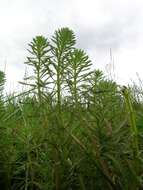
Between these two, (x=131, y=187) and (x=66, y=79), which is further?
(x=66, y=79)

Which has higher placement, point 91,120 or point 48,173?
point 91,120

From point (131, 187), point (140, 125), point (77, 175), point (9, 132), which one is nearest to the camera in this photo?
point (131, 187)

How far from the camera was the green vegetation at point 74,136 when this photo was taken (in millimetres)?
1472

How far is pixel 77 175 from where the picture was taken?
1554mm

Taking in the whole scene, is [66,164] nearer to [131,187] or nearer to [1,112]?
[131,187]

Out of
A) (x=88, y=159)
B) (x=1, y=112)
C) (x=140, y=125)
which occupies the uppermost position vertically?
(x=1, y=112)

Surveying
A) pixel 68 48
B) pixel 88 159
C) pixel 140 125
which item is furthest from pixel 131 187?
pixel 68 48

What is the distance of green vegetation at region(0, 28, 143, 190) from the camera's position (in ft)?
4.83

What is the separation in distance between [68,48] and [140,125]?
1.30ft

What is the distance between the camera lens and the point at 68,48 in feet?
5.33

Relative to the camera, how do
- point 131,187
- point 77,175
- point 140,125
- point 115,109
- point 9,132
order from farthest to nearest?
point 9,132 < point 115,109 < point 140,125 < point 77,175 < point 131,187

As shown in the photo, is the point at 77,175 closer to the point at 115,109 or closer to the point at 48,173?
the point at 48,173

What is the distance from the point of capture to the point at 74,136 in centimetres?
155

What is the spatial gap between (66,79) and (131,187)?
0.47 metres
